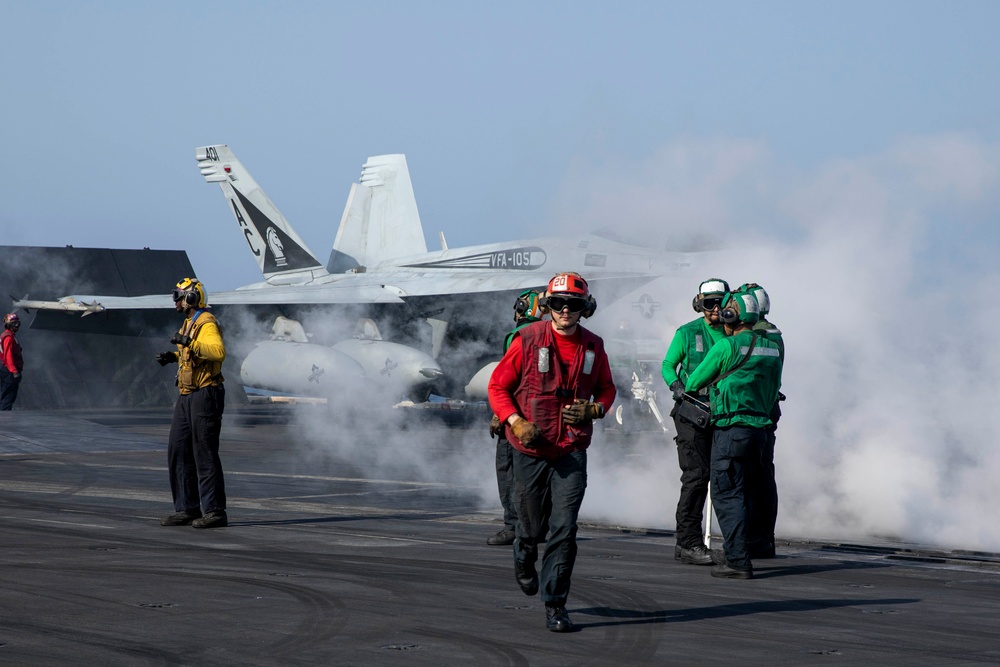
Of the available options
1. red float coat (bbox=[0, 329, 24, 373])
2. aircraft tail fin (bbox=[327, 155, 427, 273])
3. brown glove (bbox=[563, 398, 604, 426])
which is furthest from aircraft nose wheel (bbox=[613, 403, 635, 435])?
brown glove (bbox=[563, 398, 604, 426])

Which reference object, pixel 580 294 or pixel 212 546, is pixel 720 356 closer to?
Result: pixel 580 294

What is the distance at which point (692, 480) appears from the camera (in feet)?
31.9

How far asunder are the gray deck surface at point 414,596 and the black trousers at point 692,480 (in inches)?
12.0

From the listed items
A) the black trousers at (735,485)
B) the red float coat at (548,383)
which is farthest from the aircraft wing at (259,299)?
the red float coat at (548,383)

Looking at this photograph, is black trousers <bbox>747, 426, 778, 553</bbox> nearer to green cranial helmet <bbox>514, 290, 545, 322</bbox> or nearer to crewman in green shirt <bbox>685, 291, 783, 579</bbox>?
crewman in green shirt <bbox>685, 291, 783, 579</bbox>

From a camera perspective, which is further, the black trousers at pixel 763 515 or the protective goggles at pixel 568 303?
the black trousers at pixel 763 515

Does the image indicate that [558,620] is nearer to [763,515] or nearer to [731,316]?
[731,316]

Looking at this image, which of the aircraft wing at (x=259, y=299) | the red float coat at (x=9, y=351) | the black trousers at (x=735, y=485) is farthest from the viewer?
the aircraft wing at (x=259, y=299)

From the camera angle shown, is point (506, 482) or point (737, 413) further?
point (506, 482)

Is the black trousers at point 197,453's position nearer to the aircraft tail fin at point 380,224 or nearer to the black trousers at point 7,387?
the black trousers at point 7,387

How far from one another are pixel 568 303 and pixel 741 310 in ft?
7.85

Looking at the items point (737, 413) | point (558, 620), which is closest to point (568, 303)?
point (558, 620)

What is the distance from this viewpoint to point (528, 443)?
673 cm

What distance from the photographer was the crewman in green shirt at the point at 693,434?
31.4ft
